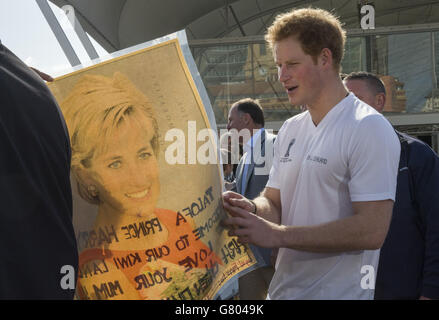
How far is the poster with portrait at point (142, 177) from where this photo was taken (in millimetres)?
1255

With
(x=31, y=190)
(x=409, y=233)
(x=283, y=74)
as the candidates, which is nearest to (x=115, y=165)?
(x=31, y=190)

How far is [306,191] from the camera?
158 centimetres

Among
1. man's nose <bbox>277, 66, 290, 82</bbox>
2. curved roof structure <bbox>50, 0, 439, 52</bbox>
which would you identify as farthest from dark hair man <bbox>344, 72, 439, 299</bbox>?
curved roof structure <bbox>50, 0, 439, 52</bbox>

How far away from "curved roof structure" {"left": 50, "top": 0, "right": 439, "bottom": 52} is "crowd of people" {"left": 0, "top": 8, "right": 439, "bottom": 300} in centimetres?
1036

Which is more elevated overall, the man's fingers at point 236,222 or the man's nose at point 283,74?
the man's nose at point 283,74

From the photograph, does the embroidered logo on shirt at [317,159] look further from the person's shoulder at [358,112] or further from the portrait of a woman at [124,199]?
the portrait of a woman at [124,199]

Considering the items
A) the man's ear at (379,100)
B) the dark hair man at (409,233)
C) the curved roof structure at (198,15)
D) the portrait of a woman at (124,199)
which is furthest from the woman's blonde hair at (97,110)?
the curved roof structure at (198,15)

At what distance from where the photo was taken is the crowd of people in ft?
3.02

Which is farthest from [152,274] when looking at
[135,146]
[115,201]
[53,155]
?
[53,155]

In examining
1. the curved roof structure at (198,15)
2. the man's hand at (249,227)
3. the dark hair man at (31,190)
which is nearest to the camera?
the dark hair man at (31,190)

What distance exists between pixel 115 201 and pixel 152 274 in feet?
0.69

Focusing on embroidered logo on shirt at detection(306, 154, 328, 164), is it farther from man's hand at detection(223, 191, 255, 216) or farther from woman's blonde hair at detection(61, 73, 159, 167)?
woman's blonde hair at detection(61, 73, 159, 167)

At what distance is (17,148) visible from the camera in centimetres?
91

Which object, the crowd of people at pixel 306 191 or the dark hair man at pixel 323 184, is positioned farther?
the dark hair man at pixel 323 184
